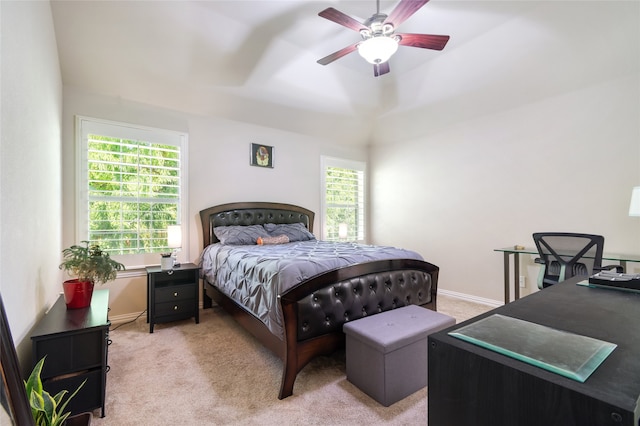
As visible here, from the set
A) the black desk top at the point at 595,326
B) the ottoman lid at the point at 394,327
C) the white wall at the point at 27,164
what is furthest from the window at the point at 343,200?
the black desk top at the point at 595,326

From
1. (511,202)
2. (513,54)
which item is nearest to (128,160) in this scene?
(513,54)

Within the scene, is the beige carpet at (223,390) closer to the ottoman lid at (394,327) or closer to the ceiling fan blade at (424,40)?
the ottoman lid at (394,327)

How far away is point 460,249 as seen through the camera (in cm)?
433

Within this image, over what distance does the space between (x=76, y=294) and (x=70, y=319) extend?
282mm

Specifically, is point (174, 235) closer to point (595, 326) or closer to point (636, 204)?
point (595, 326)

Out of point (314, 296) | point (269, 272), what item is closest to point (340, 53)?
point (269, 272)

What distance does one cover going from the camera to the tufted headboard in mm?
3953

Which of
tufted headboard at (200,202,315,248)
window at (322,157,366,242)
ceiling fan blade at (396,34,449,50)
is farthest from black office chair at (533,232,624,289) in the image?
tufted headboard at (200,202,315,248)

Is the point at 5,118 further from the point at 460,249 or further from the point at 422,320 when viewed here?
the point at 460,249

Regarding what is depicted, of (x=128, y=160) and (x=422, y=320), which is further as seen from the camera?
(x=128, y=160)

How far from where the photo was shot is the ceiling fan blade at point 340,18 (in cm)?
213

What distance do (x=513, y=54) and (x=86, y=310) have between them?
4682 millimetres

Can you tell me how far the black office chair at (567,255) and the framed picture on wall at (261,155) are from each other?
140 inches

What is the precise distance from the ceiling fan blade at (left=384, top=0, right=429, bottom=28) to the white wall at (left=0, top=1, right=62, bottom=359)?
7.46ft
